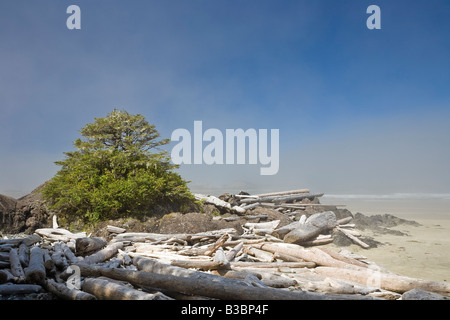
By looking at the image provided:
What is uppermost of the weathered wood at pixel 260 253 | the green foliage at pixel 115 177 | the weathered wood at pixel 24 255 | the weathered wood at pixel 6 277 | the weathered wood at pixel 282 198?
the green foliage at pixel 115 177

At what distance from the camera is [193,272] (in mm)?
6391

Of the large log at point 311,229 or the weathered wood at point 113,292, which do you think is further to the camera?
the large log at point 311,229

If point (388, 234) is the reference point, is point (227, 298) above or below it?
above

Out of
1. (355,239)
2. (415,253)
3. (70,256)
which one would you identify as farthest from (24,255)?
(415,253)

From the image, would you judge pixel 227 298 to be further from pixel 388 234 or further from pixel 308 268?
pixel 388 234

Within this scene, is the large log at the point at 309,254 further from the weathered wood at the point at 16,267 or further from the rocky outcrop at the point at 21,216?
the rocky outcrop at the point at 21,216

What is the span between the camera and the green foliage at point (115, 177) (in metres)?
15.4

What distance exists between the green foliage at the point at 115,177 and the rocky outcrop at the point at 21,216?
0.96 m

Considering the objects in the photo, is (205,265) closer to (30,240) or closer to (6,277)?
(6,277)

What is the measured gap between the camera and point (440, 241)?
14.2m

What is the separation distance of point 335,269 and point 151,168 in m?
12.7

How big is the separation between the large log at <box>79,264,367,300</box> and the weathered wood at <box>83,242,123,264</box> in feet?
7.76

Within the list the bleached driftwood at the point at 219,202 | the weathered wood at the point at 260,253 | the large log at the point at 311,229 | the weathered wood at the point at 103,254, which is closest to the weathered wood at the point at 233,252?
the weathered wood at the point at 260,253
